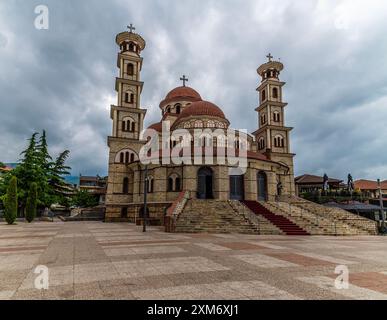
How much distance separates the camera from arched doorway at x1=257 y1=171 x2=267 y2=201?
27.4 m

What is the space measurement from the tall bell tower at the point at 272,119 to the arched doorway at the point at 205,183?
15071mm

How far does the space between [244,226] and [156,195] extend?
36.9 feet

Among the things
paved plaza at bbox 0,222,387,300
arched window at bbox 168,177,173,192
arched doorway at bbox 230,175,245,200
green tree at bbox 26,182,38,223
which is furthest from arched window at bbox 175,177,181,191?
paved plaza at bbox 0,222,387,300

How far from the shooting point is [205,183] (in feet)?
84.8

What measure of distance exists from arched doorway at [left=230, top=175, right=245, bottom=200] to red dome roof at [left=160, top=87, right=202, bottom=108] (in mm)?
18764

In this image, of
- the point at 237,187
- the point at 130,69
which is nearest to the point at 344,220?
the point at 237,187

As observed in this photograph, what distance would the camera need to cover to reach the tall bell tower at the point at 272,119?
39000 millimetres

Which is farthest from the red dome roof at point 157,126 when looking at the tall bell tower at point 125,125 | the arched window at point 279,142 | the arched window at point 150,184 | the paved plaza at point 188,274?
the paved plaza at point 188,274

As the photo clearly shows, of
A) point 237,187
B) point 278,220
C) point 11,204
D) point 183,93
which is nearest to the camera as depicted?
point 278,220

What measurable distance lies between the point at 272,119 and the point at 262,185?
55.1 ft

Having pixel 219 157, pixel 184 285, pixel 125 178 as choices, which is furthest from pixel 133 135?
pixel 184 285

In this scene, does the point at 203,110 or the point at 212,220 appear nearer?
the point at 212,220

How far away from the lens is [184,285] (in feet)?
18.3

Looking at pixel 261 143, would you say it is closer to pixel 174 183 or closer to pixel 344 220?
pixel 174 183
